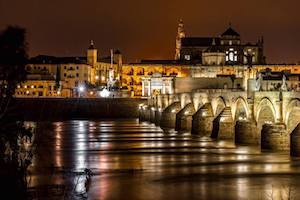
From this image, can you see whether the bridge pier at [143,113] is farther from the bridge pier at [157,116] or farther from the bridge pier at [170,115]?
the bridge pier at [170,115]

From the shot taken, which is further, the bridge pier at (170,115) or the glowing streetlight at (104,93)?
the glowing streetlight at (104,93)

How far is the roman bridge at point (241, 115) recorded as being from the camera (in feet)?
148

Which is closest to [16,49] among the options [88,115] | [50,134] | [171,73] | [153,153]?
[153,153]

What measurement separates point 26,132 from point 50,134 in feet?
121

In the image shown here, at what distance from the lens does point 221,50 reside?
15825 cm

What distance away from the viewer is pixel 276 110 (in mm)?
46875

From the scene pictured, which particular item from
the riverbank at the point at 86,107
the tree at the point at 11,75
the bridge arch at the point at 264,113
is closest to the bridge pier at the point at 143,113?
the riverbank at the point at 86,107

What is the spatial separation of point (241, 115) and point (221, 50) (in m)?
103

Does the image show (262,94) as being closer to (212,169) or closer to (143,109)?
(212,169)

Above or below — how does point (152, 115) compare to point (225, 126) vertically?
above

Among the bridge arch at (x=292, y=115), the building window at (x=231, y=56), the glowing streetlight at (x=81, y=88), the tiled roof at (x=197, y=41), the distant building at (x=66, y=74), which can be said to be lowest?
the bridge arch at (x=292, y=115)

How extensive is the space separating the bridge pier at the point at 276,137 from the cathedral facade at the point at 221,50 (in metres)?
108

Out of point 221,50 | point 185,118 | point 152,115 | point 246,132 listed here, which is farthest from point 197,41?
point 246,132

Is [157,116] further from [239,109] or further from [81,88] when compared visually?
[81,88]
